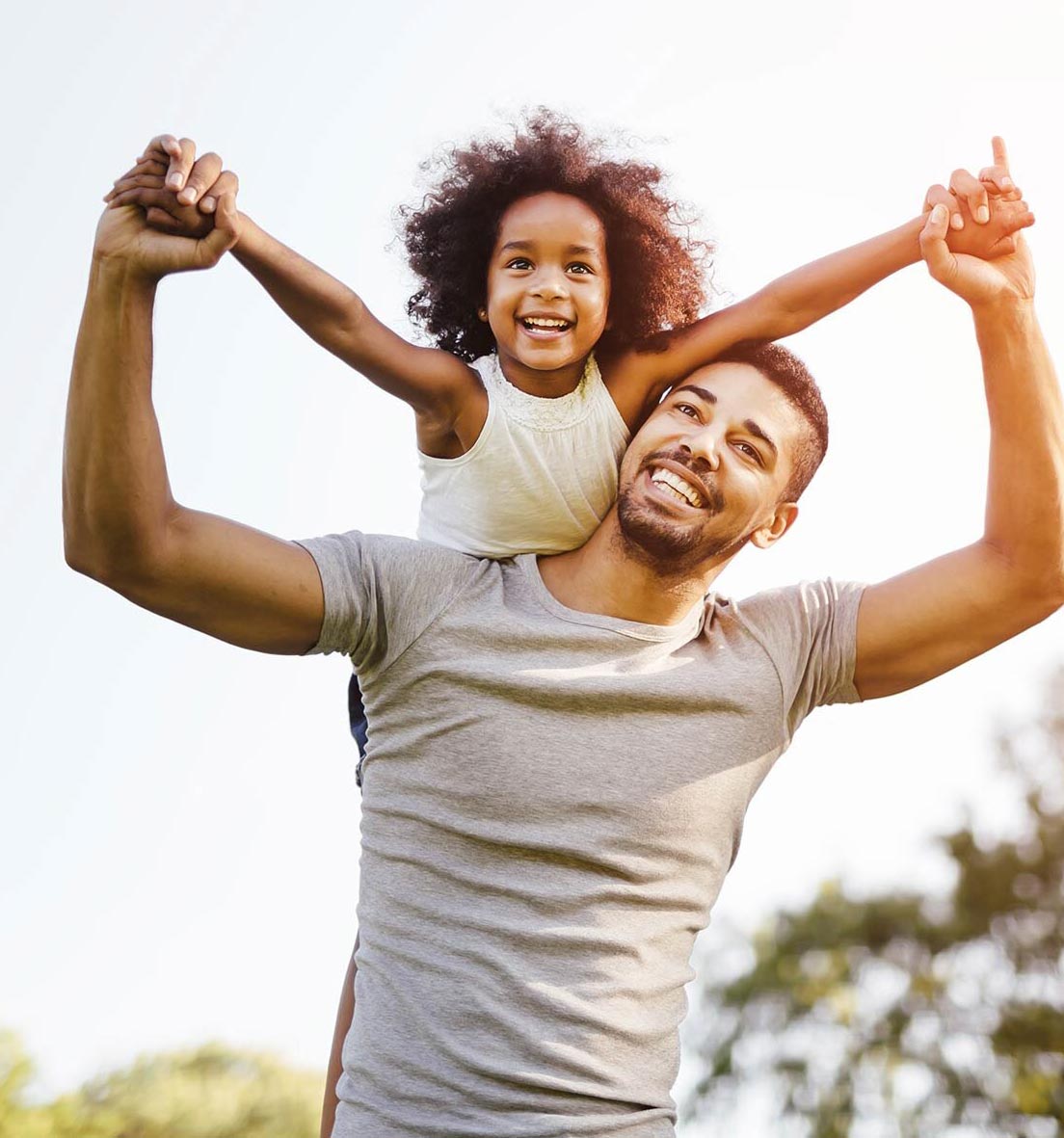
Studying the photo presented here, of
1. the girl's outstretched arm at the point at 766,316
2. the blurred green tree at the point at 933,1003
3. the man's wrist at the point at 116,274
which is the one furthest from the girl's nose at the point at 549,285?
the blurred green tree at the point at 933,1003

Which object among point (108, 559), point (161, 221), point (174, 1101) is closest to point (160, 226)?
point (161, 221)

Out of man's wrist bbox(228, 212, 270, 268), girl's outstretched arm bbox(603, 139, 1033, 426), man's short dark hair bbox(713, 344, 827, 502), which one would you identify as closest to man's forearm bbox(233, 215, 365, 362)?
man's wrist bbox(228, 212, 270, 268)

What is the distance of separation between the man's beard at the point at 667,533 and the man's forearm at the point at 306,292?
702 millimetres

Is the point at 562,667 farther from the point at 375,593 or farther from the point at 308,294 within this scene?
the point at 308,294

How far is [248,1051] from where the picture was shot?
10359mm

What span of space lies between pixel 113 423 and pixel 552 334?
4.04 ft

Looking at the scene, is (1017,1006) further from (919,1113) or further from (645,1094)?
(645,1094)

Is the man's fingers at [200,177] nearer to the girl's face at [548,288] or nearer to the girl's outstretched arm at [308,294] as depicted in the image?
the girl's outstretched arm at [308,294]

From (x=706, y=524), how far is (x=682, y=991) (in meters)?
0.95

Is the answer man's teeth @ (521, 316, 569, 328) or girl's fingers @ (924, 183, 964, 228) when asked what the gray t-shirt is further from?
girl's fingers @ (924, 183, 964, 228)

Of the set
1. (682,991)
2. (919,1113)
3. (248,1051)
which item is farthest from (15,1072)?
(919,1113)

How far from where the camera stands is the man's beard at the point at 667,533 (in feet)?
9.92

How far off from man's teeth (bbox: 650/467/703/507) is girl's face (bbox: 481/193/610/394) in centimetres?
Answer: 43

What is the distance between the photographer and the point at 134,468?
245 centimetres
